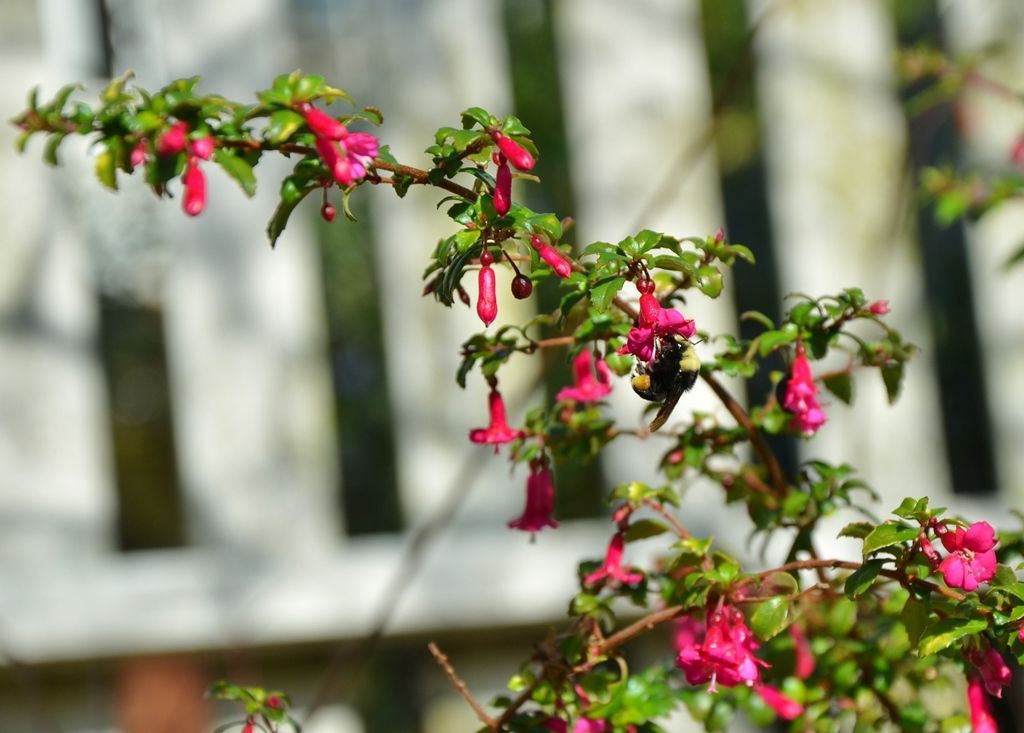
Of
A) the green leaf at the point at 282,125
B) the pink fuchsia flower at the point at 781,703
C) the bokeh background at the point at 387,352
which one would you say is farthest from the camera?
the bokeh background at the point at 387,352

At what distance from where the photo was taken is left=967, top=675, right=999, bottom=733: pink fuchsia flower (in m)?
0.65

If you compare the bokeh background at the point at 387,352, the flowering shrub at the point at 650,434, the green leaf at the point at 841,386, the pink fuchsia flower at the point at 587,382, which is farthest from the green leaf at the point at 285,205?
the bokeh background at the point at 387,352

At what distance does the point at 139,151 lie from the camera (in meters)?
0.54

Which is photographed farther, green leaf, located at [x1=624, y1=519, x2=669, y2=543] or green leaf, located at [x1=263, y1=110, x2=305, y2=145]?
green leaf, located at [x1=624, y1=519, x2=669, y2=543]

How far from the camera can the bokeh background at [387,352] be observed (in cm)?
168

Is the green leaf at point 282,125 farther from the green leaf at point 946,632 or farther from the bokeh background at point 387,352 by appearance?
the bokeh background at point 387,352

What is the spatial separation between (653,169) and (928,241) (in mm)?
702

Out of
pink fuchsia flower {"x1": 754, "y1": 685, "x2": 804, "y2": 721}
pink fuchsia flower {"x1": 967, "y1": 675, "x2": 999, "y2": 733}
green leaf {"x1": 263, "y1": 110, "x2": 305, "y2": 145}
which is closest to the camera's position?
green leaf {"x1": 263, "y1": 110, "x2": 305, "y2": 145}

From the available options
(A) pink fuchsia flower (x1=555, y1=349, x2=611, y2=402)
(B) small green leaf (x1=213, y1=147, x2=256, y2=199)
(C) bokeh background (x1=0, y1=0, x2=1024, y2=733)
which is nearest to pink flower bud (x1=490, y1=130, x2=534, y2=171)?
(B) small green leaf (x1=213, y1=147, x2=256, y2=199)

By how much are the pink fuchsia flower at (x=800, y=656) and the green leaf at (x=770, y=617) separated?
204mm

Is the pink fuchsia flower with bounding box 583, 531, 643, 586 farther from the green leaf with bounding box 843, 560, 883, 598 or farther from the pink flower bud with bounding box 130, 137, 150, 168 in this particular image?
the pink flower bud with bounding box 130, 137, 150, 168

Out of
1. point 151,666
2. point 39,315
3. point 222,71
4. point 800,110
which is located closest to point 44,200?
point 39,315

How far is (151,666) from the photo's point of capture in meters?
1.68

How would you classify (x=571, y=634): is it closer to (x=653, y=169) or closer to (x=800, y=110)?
(x=653, y=169)
